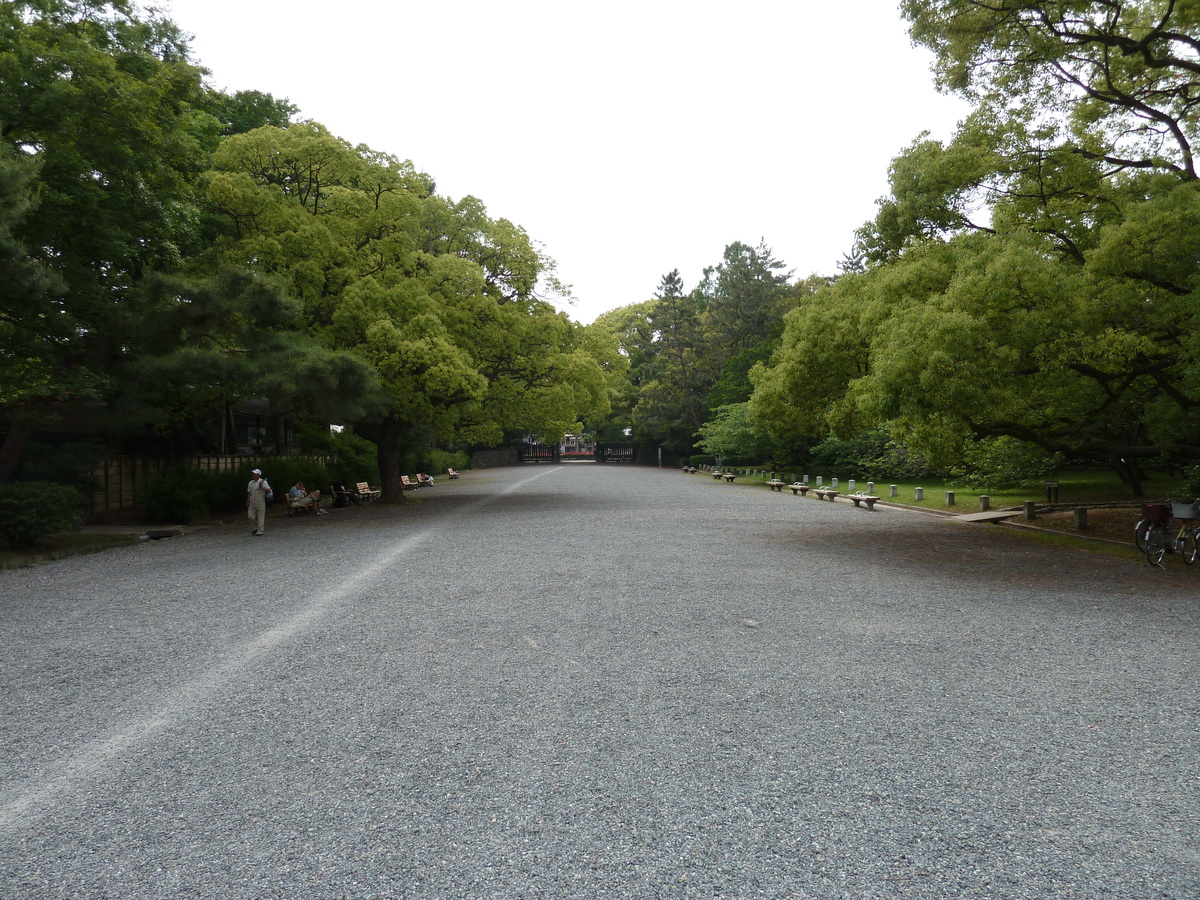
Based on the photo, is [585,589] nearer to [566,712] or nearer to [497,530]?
[566,712]

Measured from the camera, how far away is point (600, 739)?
13.6 ft

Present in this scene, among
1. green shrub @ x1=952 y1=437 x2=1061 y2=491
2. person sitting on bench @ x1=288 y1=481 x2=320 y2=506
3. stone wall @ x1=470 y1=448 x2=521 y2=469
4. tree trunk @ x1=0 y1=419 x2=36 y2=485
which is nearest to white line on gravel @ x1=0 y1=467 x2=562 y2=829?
tree trunk @ x1=0 y1=419 x2=36 y2=485

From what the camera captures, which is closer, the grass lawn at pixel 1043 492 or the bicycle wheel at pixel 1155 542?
the bicycle wheel at pixel 1155 542

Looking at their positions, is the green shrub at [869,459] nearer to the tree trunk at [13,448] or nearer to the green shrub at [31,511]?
the green shrub at [31,511]

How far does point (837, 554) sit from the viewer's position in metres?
11.3

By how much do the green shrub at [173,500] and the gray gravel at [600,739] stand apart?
7830 millimetres

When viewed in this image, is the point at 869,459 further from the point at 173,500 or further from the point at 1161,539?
the point at 173,500

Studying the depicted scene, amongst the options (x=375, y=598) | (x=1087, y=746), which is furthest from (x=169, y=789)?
(x=1087, y=746)

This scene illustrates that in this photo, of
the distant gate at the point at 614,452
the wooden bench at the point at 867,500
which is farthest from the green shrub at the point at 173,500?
the distant gate at the point at 614,452

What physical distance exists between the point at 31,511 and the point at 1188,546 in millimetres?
18226

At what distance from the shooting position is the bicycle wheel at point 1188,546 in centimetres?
1043

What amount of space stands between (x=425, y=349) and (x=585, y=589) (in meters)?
11.1

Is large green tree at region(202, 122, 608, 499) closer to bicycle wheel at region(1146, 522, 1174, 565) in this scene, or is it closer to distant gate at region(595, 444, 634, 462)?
bicycle wheel at region(1146, 522, 1174, 565)

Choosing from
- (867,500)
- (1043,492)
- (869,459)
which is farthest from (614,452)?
(867,500)
